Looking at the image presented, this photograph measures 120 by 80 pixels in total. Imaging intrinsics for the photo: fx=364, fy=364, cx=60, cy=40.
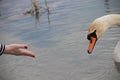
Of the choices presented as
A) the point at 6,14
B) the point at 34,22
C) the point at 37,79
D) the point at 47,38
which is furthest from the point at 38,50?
the point at 6,14

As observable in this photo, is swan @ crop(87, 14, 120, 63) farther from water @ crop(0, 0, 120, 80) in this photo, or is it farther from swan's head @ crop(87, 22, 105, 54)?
water @ crop(0, 0, 120, 80)

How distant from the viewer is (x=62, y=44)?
25.1 ft

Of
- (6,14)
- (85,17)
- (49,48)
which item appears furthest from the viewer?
(6,14)

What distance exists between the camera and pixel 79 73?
6.04 m

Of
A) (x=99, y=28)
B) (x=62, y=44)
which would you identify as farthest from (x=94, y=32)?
(x=62, y=44)

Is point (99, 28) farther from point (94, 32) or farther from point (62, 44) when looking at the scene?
point (62, 44)

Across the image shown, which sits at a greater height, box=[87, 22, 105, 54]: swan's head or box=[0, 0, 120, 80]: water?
box=[87, 22, 105, 54]: swan's head

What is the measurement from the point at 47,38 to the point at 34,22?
241 centimetres

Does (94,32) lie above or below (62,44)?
above

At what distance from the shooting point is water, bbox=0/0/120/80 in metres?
6.19

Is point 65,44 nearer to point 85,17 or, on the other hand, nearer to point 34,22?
point 85,17

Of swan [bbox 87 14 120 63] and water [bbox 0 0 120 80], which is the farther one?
water [bbox 0 0 120 80]

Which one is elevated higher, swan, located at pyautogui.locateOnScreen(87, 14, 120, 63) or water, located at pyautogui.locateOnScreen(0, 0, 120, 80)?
swan, located at pyautogui.locateOnScreen(87, 14, 120, 63)

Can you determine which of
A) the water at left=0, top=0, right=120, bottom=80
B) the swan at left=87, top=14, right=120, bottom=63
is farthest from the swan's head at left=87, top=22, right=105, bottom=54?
the water at left=0, top=0, right=120, bottom=80
